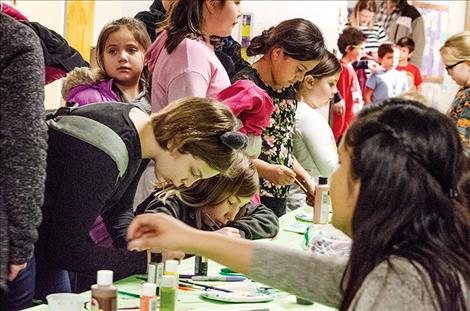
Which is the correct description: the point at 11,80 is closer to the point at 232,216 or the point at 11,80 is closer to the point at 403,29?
the point at 232,216

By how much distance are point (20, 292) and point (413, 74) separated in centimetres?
809

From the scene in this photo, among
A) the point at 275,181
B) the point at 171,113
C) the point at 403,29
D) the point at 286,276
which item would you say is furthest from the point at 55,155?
the point at 403,29

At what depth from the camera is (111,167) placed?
255 cm

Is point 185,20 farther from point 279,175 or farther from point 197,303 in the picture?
point 197,303

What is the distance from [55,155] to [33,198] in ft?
1.32

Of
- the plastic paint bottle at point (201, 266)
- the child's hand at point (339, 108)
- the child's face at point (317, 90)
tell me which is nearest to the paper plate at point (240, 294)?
the plastic paint bottle at point (201, 266)

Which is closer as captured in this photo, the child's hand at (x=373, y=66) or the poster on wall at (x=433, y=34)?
the child's hand at (x=373, y=66)

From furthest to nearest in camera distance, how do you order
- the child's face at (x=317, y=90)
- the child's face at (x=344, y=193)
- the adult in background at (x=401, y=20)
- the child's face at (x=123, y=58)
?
the adult in background at (x=401, y=20)
the child's face at (x=317, y=90)
the child's face at (x=123, y=58)
the child's face at (x=344, y=193)

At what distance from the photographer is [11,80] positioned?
2184mm

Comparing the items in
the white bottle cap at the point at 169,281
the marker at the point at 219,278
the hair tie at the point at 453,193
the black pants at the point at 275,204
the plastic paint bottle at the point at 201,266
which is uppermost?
the hair tie at the point at 453,193

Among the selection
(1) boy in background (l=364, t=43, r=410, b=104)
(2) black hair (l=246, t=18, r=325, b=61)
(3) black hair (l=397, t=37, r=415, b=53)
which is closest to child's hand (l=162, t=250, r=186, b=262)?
(2) black hair (l=246, t=18, r=325, b=61)

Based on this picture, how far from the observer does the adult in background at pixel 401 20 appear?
10273 millimetres

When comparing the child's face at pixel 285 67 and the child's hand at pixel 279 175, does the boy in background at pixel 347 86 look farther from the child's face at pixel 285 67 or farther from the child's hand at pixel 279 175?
the child's hand at pixel 279 175

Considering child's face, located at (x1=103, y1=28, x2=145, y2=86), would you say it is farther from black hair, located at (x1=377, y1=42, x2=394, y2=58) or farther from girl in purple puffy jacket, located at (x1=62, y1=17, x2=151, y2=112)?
black hair, located at (x1=377, y1=42, x2=394, y2=58)
